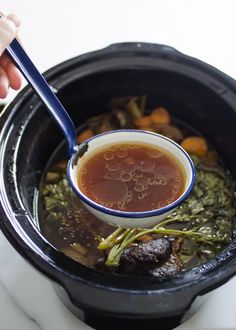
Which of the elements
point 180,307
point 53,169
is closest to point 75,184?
point 53,169

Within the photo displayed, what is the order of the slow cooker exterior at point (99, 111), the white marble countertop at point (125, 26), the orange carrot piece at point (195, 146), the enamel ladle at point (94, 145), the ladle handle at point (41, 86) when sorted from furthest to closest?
the white marble countertop at point (125, 26), the orange carrot piece at point (195, 146), the ladle handle at point (41, 86), the enamel ladle at point (94, 145), the slow cooker exterior at point (99, 111)

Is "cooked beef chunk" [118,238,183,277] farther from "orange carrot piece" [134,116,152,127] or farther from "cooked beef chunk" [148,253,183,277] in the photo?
"orange carrot piece" [134,116,152,127]

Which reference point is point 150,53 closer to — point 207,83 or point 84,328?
point 207,83

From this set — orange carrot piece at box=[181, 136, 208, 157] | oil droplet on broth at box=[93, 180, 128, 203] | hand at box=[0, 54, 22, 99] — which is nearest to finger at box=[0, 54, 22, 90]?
A: hand at box=[0, 54, 22, 99]

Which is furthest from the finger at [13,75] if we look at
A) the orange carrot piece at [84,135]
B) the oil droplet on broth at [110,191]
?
the oil droplet on broth at [110,191]

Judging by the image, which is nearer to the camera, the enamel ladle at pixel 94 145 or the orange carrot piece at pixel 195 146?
the enamel ladle at pixel 94 145

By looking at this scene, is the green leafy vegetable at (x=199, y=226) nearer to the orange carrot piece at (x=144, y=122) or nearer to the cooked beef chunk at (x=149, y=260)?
the cooked beef chunk at (x=149, y=260)

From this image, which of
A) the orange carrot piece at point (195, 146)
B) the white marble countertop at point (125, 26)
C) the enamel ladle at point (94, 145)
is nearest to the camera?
the enamel ladle at point (94, 145)
